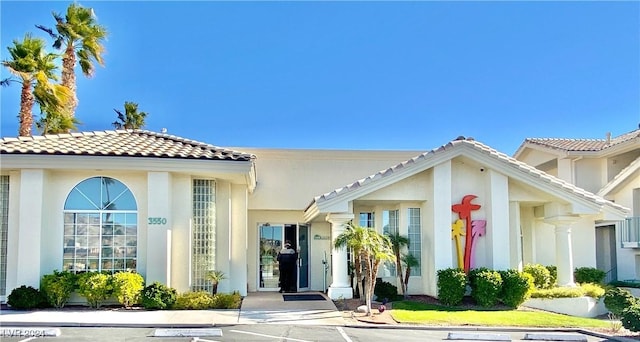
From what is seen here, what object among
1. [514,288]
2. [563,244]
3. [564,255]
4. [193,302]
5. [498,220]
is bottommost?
[193,302]

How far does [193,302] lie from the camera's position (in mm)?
15977

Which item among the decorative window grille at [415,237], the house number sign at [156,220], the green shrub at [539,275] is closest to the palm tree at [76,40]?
the house number sign at [156,220]

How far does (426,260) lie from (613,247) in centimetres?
1309

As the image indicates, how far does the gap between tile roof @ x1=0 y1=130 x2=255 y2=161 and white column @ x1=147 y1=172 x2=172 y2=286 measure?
0.83 meters

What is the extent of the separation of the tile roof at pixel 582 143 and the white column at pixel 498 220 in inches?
414

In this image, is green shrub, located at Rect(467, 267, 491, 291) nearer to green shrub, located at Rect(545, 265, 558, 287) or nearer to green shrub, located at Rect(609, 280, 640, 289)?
green shrub, located at Rect(545, 265, 558, 287)

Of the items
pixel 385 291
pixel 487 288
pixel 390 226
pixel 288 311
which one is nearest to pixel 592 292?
pixel 487 288

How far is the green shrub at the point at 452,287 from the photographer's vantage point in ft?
57.3

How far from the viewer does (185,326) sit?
13344 millimetres

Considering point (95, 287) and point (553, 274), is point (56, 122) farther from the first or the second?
point (553, 274)

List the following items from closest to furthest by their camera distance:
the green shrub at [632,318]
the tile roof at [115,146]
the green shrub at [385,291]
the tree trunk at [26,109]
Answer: the green shrub at [632,318] < the tile roof at [115,146] < the green shrub at [385,291] < the tree trunk at [26,109]

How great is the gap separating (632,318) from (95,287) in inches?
501

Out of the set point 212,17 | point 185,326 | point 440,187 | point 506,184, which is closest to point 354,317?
point 185,326

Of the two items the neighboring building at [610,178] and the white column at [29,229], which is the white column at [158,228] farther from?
the neighboring building at [610,178]
